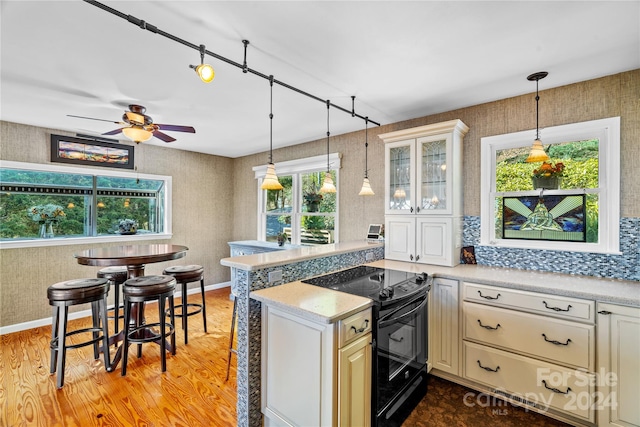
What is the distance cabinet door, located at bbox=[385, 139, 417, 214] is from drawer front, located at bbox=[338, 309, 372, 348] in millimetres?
1601

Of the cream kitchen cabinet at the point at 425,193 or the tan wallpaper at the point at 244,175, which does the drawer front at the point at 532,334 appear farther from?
the tan wallpaper at the point at 244,175

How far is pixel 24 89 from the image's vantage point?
2707 mm

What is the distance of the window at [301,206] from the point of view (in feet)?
14.6

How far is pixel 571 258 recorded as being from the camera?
8.32 ft

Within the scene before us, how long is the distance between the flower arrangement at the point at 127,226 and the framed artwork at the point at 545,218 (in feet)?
16.6

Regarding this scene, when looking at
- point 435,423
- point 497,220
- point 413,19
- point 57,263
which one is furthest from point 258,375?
point 57,263

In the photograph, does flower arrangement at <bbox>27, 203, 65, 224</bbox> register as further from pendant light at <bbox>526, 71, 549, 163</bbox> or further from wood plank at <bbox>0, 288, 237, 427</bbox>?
pendant light at <bbox>526, 71, 549, 163</bbox>

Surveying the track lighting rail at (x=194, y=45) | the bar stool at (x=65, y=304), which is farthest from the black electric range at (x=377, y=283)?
the bar stool at (x=65, y=304)

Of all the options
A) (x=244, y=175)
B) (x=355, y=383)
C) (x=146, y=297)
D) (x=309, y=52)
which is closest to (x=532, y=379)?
(x=355, y=383)

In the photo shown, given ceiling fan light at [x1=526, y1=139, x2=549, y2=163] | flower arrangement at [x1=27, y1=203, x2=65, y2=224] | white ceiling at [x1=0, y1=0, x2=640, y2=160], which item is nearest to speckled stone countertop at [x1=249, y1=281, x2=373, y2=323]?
white ceiling at [x1=0, y1=0, x2=640, y2=160]

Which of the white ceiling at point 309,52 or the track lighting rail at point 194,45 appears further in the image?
the white ceiling at point 309,52

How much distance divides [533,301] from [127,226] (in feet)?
16.9

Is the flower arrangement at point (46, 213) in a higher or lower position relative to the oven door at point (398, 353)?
higher

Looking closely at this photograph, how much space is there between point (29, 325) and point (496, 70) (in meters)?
5.88
